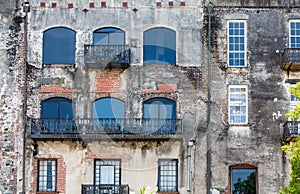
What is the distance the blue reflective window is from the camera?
3819 centimetres

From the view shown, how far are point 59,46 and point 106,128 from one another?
4.63 m

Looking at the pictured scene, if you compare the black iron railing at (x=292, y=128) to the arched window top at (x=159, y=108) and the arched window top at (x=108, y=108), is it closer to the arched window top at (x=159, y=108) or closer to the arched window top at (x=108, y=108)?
the arched window top at (x=159, y=108)

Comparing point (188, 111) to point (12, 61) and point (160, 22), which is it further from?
point (12, 61)

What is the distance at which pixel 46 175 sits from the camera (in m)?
37.6

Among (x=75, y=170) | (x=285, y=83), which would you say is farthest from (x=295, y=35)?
(x=75, y=170)

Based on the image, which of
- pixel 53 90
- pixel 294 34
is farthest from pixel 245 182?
pixel 53 90

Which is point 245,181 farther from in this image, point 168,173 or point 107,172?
point 107,172

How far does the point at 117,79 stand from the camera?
1511 inches

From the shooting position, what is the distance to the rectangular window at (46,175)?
123 ft

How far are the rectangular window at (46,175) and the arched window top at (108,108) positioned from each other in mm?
3065

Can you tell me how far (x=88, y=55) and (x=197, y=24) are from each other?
211 inches

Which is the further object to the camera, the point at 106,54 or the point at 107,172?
the point at 106,54

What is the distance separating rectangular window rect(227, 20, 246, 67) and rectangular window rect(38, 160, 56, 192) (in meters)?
9.56

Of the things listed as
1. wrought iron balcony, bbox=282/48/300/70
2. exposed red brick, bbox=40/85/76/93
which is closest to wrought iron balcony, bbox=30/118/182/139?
exposed red brick, bbox=40/85/76/93
